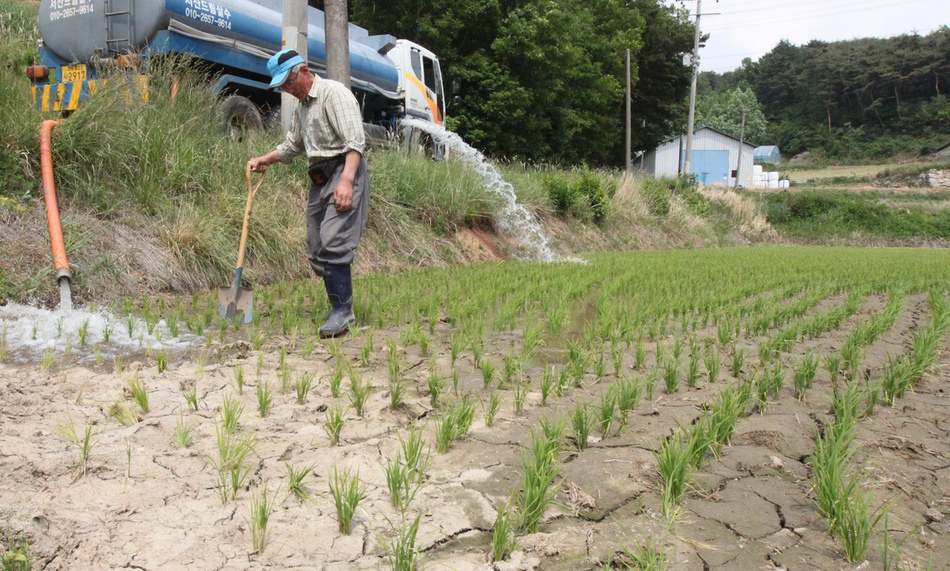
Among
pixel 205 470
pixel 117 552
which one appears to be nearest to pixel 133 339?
pixel 205 470

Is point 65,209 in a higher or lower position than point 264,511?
higher

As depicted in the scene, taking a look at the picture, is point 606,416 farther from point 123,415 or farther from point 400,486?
point 123,415

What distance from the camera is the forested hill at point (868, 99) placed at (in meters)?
64.4

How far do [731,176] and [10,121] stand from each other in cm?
5189

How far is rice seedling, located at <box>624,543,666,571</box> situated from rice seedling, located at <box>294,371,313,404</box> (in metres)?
1.59

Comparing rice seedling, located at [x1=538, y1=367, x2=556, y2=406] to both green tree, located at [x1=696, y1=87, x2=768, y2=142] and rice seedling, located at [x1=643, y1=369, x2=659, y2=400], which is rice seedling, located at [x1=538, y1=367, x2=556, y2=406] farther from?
green tree, located at [x1=696, y1=87, x2=768, y2=142]

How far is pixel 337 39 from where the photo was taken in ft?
26.8

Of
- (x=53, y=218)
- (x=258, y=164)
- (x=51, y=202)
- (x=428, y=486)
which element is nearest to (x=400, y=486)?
(x=428, y=486)

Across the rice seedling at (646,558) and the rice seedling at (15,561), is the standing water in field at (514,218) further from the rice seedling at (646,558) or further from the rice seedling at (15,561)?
the rice seedling at (15,561)

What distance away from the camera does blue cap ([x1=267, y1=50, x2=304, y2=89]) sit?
4016mm

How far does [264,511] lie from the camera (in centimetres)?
176

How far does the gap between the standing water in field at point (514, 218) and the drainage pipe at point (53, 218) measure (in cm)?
658

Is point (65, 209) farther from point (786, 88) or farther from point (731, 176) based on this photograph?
point (786, 88)

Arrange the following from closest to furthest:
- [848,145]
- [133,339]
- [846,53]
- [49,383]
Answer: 1. [49,383]
2. [133,339]
3. [848,145]
4. [846,53]
